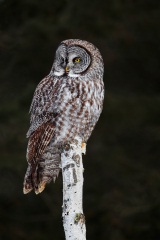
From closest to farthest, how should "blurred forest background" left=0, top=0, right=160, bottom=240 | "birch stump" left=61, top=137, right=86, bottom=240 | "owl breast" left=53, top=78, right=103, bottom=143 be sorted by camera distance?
"birch stump" left=61, top=137, right=86, bottom=240, "owl breast" left=53, top=78, right=103, bottom=143, "blurred forest background" left=0, top=0, right=160, bottom=240

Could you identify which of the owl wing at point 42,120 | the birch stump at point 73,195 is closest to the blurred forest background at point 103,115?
the owl wing at point 42,120

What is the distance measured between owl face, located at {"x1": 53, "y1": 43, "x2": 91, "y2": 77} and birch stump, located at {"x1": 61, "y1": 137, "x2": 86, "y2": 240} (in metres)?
0.86

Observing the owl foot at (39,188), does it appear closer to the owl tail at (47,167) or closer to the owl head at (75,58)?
the owl tail at (47,167)

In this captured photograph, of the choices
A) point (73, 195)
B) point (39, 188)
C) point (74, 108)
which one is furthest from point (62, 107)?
point (73, 195)

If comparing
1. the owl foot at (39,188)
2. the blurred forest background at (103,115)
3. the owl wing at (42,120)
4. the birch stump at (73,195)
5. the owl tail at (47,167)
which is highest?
the blurred forest background at (103,115)

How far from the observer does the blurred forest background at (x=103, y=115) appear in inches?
353

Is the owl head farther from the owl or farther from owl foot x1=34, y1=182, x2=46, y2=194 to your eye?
owl foot x1=34, y1=182, x2=46, y2=194

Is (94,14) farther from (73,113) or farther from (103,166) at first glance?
(73,113)

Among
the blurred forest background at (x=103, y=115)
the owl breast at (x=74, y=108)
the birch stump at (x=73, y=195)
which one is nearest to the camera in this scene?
the birch stump at (x=73, y=195)

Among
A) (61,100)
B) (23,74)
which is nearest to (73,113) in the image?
(61,100)

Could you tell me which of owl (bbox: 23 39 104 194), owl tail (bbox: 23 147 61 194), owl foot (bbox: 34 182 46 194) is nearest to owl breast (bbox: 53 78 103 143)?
owl (bbox: 23 39 104 194)

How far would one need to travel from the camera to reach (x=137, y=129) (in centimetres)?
918

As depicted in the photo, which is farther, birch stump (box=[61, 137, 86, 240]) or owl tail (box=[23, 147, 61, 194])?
owl tail (box=[23, 147, 61, 194])

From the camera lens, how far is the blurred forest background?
353 inches
